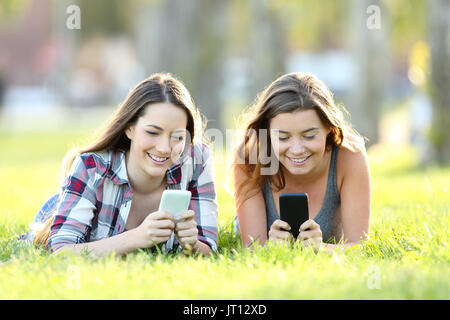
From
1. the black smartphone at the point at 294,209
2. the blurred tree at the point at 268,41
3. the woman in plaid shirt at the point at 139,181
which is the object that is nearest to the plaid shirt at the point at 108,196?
the woman in plaid shirt at the point at 139,181

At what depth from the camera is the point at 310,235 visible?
3746 mm

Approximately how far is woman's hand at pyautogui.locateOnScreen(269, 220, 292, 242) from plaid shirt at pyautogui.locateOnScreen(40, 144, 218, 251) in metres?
0.37

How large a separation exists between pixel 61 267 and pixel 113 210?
0.75m

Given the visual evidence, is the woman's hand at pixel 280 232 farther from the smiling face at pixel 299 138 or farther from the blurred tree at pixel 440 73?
the blurred tree at pixel 440 73

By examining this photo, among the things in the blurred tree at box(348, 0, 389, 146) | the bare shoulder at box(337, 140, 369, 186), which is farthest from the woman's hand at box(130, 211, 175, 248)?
the blurred tree at box(348, 0, 389, 146)

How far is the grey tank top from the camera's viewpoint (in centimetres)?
424

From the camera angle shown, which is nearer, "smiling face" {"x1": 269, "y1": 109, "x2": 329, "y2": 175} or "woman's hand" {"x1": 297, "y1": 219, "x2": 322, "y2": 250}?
"woman's hand" {"x1": 297, "y1": 219, "x2": 322, "y2": 250}

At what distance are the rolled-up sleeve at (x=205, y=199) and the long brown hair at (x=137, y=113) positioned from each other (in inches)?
7.5

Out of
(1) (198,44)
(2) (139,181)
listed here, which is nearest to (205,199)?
(2) (139,181)

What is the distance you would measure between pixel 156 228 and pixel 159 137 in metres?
0.54

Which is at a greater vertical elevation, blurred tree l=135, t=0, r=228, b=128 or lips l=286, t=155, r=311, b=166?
blurred tree l=135, t=0, r=228, b=128

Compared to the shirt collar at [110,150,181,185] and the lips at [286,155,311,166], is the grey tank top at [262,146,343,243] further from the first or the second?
the shirt collar at [110,150,181,185]

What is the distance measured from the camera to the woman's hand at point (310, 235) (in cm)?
373
